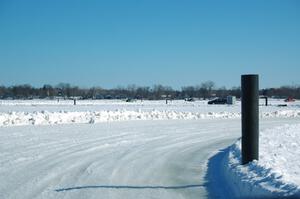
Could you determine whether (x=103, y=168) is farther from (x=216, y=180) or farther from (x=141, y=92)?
(x=141, y=92)

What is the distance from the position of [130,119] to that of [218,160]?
20153mm

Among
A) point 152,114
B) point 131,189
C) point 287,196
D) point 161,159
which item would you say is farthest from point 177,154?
point 152,114

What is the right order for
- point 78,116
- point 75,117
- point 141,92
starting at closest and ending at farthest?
point 75,117 < point 78,116 < point 141,92

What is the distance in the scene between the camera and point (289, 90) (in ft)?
600

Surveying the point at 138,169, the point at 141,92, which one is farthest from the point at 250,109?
the point at 141,92

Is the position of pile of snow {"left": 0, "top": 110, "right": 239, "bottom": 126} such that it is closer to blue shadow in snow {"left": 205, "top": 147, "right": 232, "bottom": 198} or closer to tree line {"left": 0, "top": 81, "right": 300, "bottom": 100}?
blue shadow in snow {"left": 205, "top": 147, "right": 232, "bottom": 198}

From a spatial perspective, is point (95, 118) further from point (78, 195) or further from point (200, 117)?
point (78, 195)

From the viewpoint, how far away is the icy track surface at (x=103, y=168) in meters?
7.58

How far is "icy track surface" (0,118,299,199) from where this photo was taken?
758 cm

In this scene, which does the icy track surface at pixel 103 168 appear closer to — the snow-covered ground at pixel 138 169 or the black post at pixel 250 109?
the snow-covered ground at pixel 138 169

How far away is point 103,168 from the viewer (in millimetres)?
9977

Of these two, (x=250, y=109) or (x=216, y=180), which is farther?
(x=216, y=180)

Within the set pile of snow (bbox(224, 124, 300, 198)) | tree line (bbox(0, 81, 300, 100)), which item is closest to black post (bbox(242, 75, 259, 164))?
pile of snow (bbox(224, 124, 300, 198))

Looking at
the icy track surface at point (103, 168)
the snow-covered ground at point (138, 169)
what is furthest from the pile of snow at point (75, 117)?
the icy track surface at point (103, 168)
